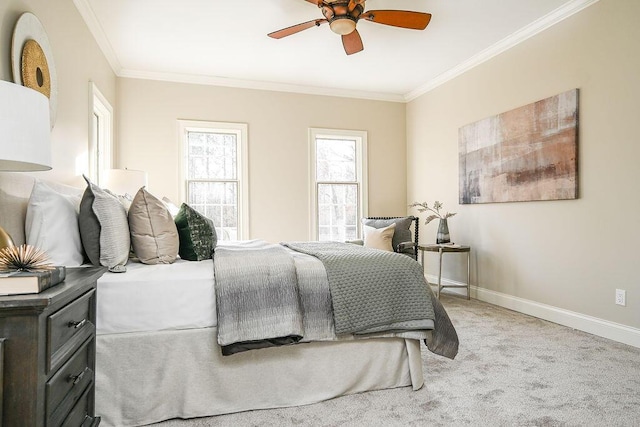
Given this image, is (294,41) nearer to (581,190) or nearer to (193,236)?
(193,236)

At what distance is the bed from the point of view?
177cm

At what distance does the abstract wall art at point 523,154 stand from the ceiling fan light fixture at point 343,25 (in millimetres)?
1948

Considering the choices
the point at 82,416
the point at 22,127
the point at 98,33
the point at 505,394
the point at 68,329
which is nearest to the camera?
the point at 22,127

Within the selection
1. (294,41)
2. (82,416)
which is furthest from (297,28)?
(82,416)

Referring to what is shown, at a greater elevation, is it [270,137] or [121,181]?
[270,137]

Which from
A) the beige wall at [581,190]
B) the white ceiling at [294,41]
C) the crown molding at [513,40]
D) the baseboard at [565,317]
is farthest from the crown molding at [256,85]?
the baseboard at [565,317]

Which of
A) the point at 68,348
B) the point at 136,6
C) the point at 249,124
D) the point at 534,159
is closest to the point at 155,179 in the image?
the point at 249,124

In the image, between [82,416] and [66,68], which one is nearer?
[82,416]

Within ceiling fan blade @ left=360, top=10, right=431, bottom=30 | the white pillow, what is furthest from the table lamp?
ceiling fan blade @ left=360, top=10, right=431, bottom=30

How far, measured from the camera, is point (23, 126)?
112 centimetres

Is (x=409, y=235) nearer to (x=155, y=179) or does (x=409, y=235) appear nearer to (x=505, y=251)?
(x=505, y=251)

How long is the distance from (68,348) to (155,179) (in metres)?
3.83

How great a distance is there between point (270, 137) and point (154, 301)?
3668mm

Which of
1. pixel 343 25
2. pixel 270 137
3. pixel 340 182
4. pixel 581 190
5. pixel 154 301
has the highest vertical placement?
pixel 343 25
